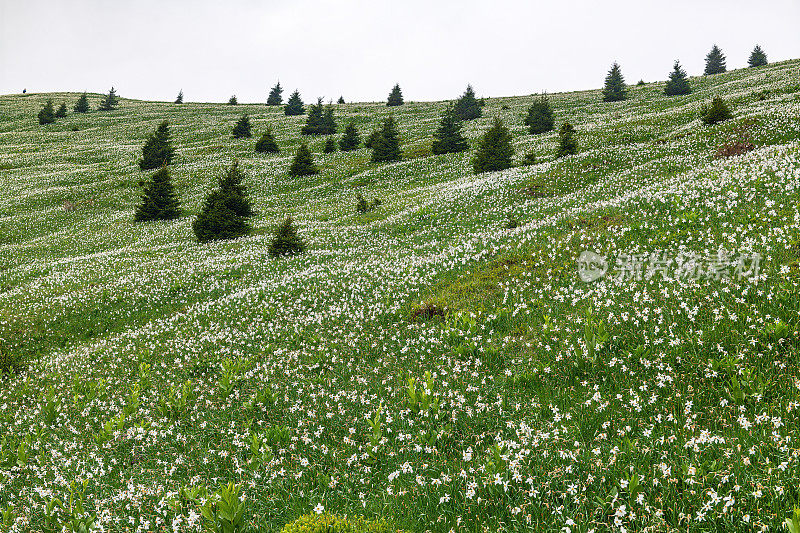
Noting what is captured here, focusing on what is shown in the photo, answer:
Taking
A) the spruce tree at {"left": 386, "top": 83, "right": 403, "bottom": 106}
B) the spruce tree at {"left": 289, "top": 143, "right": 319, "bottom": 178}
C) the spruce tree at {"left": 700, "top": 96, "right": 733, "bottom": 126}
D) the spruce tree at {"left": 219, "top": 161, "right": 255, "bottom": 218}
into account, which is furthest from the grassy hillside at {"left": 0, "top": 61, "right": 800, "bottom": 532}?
the spruce tree at {"left": 386, "top": 83, "right": 403, "bottom": 106}

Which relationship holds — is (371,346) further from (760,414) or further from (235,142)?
(235,142)

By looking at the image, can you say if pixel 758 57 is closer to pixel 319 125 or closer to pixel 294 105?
pixel 319 125

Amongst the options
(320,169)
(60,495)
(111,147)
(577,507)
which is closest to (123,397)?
(60,495)

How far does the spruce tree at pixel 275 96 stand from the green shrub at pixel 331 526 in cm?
13148

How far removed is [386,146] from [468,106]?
36.2 meters

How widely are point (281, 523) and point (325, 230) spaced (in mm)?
22082

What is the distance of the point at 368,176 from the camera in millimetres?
40969

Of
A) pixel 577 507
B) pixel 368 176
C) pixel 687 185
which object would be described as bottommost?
pixel 577 507

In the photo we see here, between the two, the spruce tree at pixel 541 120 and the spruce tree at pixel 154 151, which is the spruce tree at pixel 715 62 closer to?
the spruce tree at pixel 541 120

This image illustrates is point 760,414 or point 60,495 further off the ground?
point 760,414

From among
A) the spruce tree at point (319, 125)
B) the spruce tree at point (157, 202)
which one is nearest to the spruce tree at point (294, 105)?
the spruce tree at point (319, 125)

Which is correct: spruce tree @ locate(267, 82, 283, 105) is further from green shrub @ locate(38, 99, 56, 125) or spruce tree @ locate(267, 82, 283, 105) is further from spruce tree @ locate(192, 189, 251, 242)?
spruce tree @ locate(192, 189, 251, 242)

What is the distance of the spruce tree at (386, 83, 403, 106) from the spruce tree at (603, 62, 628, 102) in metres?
47.7

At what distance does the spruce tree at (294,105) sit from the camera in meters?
95.4
